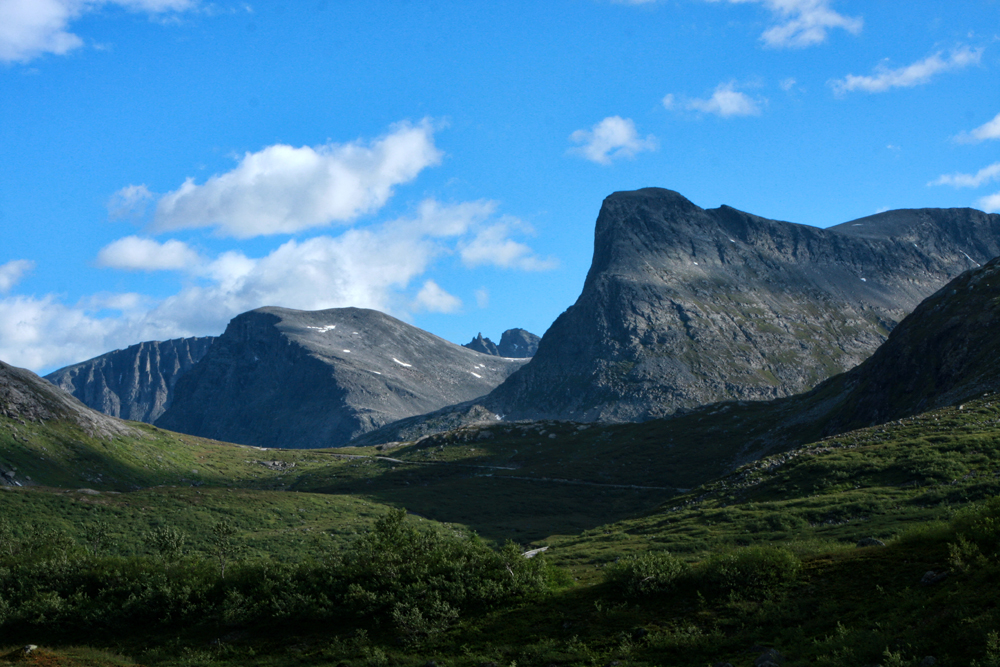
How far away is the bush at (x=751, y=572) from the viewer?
22281mm

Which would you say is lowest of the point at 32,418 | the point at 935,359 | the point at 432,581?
the point at 432,581

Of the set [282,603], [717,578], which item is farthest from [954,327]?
[282,603]

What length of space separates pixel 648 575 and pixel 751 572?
3.28 m

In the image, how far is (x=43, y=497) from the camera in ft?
217

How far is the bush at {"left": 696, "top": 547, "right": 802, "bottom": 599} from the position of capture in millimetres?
22281

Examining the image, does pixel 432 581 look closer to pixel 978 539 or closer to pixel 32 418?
pixel 978 539

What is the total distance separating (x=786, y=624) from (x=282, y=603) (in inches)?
697

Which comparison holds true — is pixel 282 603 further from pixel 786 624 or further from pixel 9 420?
pixel 9 420

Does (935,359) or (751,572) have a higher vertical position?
(935,359)

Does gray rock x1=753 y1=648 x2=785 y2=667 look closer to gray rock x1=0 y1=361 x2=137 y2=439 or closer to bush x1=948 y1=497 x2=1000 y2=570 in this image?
bush x1=948 y1=497 x2=1000 y2=570

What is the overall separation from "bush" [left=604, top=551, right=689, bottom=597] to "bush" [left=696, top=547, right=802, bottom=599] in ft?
2.76

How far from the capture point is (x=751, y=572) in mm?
22578

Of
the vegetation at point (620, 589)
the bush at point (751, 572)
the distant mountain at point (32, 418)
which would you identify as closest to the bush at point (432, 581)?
the vegetation at point (620, 589)

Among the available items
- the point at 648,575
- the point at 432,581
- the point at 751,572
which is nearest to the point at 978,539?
the point at 751,572
